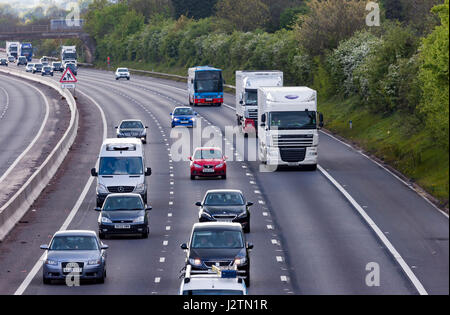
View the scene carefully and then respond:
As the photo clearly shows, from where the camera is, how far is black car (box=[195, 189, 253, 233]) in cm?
3634

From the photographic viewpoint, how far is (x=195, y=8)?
17900cm

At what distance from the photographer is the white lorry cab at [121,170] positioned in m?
42.6

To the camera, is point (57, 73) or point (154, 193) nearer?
point (154, 193)

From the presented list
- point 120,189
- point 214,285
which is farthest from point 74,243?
point 120,189

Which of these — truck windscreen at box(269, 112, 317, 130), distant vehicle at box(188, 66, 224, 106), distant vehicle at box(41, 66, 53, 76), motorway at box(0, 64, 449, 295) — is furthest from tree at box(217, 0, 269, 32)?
truck windscreen at box(269, 112, 317, 130)

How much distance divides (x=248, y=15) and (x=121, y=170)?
10888 cm

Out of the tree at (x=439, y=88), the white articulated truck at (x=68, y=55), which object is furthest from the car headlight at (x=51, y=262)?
the white articulated truck at (x=68, y=55)

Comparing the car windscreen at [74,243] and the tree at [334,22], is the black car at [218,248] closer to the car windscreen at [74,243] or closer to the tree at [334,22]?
the car windscreen at [74,243]

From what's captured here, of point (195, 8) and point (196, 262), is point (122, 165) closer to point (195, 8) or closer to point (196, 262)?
point (196, 262)

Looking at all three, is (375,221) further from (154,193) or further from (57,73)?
(57,73)
